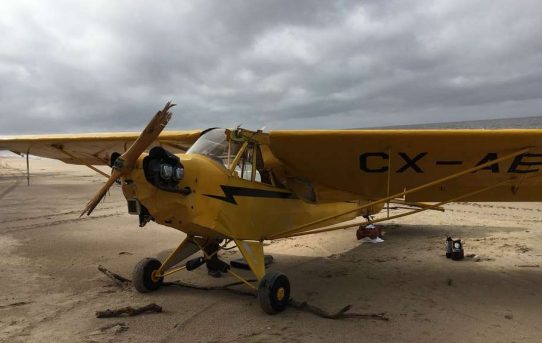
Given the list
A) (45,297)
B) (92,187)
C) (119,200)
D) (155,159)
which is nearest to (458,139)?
(155,159)

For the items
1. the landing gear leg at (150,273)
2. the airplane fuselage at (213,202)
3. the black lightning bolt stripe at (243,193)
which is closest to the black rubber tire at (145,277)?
the landing gear leg at (150,273)

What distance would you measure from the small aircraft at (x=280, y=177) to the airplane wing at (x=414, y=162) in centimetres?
1

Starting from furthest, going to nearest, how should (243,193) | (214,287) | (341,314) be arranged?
1. (214,287)
2. (243,193)
3. (341,314)

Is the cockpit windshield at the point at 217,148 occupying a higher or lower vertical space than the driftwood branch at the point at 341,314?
higher

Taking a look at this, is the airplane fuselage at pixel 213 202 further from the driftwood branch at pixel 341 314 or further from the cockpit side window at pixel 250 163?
the driftwood branch at pixel 341 314

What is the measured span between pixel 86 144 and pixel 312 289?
5448mm

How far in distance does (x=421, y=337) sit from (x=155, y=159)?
3508 mm

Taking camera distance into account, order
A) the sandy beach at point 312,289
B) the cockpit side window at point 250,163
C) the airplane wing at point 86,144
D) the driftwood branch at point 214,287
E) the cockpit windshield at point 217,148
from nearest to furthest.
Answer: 1. the sandy beach at point 312,289
2. the cockpit windshield at point 217,148
3. the cockpit side window at point 250,163
4. the driftwood branch at point 214,287
5. the airplane wing at point 86,144

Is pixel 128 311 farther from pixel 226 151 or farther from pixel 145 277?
pixel 226 151

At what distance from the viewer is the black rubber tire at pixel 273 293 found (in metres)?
5.29

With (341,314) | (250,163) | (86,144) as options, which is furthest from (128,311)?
(86,144)

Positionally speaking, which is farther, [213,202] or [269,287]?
[213,202]

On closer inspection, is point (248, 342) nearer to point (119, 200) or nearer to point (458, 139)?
point (458, 139)

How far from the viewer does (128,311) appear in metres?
5.29
